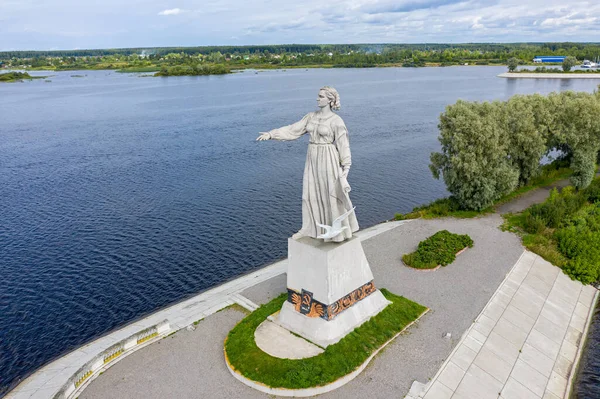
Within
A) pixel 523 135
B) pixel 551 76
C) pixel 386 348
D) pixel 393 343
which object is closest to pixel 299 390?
pixel 386 348

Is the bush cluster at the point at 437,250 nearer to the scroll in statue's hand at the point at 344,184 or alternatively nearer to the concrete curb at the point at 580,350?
the concrete curb at the point at 580,350

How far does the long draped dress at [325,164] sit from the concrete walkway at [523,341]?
6.55 metres

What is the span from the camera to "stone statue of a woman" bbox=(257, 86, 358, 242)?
15.4m

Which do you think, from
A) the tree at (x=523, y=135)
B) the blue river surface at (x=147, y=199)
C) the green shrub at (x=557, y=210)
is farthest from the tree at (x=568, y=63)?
the green shrub at (x=557, y=210)

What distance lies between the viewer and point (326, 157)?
15.4 meters

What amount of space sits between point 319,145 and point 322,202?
6.85 ft

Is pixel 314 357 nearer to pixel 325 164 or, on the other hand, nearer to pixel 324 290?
pixel 324 290

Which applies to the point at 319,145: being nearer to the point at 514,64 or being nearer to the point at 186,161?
the point at 186,161

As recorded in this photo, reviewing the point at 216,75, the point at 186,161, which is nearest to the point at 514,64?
the point at 216,75

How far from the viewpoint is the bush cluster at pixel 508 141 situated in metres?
30.0

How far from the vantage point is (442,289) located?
20.8 m

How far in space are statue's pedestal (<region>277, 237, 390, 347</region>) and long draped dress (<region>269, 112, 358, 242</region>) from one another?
A: 2.55ft

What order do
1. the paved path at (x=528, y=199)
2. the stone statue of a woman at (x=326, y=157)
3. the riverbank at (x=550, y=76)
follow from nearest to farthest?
the stone statue of a woman at (x=326, y=157) → the paved path at (x=528, y=199) → the riverbank at (x=550, y=76)

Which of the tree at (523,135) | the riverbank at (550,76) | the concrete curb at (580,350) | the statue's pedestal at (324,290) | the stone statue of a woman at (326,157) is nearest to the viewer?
the stone statue of a woman at (326,157)
